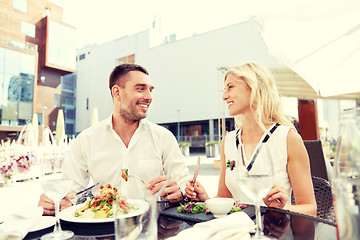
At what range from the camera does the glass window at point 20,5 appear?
922 inches

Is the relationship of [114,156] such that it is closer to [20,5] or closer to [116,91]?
[116,91]

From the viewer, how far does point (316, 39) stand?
284 centimetres

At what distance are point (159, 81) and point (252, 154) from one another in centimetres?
3041

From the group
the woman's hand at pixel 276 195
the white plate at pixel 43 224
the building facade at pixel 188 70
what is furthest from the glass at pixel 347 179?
the building facade at pixel 188 70

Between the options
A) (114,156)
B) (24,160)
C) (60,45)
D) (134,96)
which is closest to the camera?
(114,156)

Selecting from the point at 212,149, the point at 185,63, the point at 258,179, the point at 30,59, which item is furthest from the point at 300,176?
the point at 185,63

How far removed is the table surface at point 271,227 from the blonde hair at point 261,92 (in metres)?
0.96

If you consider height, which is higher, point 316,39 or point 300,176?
point 316,39

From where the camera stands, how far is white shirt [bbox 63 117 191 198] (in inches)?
87.4

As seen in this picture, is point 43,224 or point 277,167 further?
point 277,167

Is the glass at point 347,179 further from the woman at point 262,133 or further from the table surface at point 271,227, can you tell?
the woman at point 262,133

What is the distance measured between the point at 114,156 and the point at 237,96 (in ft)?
3.81

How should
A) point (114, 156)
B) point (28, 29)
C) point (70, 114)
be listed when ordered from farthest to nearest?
point (70, 114), point (28, 29), point (114, 156)

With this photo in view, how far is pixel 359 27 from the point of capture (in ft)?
8.44
